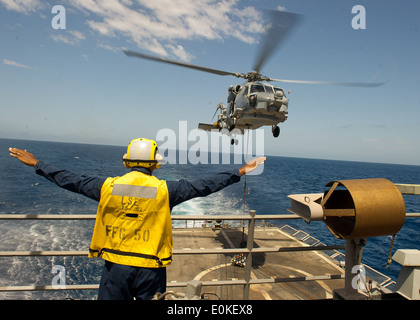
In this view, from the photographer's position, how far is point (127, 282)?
2.63 metres

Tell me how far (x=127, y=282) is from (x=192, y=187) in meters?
1.17

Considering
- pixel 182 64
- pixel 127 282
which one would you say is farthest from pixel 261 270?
pixel 127 282

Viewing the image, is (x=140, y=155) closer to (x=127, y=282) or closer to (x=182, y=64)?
(x=127, y=282)

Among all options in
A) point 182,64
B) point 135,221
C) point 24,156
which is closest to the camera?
point 135,221

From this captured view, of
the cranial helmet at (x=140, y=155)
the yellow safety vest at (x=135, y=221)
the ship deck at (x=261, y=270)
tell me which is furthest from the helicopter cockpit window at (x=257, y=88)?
the yellow safety vest at (x=135, y=221)

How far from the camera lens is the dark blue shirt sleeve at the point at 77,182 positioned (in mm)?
2801

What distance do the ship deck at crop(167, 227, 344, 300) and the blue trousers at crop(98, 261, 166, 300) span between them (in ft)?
27.1

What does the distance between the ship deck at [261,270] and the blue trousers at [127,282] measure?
8267 millimetres

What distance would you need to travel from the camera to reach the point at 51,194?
4166 cm

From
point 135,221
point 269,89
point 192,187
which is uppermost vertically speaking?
point 269,89

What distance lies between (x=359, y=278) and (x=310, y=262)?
597 inches

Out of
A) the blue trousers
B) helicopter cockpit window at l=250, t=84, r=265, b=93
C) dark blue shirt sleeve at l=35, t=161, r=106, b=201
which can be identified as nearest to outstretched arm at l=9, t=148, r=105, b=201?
dark blue shirt sleeve at l=35, t=161, r=106, b=201

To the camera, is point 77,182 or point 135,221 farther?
point 77,182
